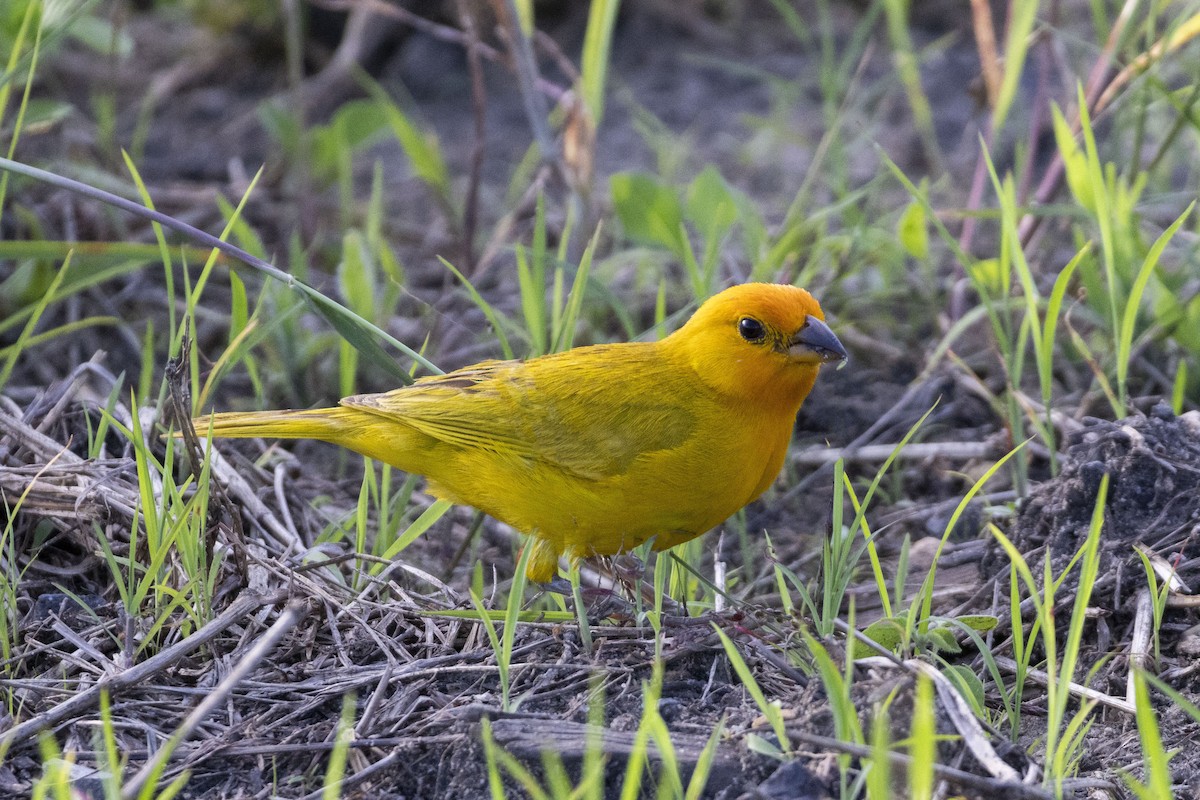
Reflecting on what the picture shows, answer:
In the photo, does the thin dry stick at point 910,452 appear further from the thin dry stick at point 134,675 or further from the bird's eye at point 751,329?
the thin dry stick at point 134,675

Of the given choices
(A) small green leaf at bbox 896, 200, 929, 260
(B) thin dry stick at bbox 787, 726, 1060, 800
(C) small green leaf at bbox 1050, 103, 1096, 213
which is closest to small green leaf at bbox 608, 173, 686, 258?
(A) small green leaf at bbox 896, 200, 929, 260

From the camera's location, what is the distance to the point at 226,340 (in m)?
5.00

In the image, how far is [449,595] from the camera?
3.20m

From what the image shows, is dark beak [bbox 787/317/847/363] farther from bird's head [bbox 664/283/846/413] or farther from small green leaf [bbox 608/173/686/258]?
small green leaf [bbox 608/173/686/258]

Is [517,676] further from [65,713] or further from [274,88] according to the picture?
[274,88]

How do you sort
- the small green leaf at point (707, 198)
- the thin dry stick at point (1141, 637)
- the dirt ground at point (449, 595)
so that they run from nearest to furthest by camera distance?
the dirt ground at point (449, 595) → the thin dry stick at point (1141, 637) → the small green leaf at point (707, 198)

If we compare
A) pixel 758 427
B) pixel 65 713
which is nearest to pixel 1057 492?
pixel 758 427

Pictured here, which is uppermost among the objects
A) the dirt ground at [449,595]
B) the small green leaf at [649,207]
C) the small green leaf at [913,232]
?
the small green leaf at [913,232]

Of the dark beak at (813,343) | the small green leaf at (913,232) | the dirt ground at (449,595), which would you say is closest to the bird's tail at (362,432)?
the dirt ground at (449,595)

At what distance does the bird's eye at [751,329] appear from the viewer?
11.2 ft

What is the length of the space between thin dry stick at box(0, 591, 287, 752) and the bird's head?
4.34ft

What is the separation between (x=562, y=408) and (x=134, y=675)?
1.33 meters

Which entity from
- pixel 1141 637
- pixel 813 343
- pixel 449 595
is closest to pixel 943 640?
pixel 1141 637

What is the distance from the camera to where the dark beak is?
338cm
